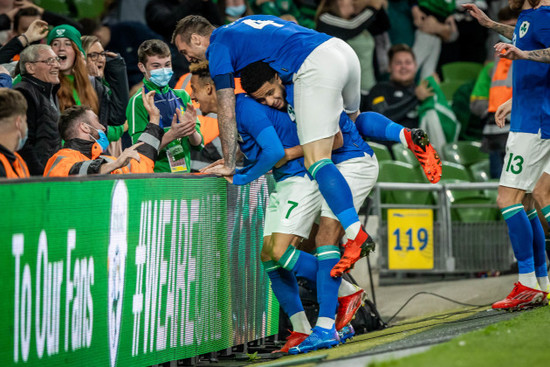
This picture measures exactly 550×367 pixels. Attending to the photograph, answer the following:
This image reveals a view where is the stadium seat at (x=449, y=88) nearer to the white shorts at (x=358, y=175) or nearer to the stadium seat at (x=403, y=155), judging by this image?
the stadium seat at (x=403, y=155)

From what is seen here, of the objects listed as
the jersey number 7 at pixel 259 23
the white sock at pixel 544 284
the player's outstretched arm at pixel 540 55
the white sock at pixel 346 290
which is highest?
the jersey number 7 at pixel 259 23

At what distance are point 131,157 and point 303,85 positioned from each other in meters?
1.23

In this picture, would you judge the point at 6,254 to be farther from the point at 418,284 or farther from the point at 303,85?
the point at 418,284

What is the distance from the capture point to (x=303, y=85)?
5797mm

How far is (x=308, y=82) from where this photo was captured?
5773 millimetres

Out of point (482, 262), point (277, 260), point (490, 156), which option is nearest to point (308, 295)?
point (277, 260)

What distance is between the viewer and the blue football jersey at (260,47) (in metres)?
5.94

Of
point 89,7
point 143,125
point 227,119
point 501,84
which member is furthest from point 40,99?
point 501,84

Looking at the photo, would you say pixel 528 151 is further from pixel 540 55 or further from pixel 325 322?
pixel 325 322

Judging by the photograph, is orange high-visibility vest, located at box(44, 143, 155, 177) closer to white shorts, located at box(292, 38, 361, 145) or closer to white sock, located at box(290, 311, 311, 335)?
white shorts, located at box(292, 38, 361, 145)

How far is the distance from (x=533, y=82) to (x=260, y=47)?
206 centimetres

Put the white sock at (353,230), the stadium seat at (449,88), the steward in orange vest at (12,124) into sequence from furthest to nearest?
the stadium seat at (449,88)
the white sock at (353,230)
the steward in orange vest at (12,124)

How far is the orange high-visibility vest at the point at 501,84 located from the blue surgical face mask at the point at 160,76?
14.7 feet

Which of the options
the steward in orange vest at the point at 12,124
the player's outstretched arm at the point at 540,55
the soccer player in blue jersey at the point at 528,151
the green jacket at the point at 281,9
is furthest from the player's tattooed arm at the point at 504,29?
the green jacket at the point at 281,9
